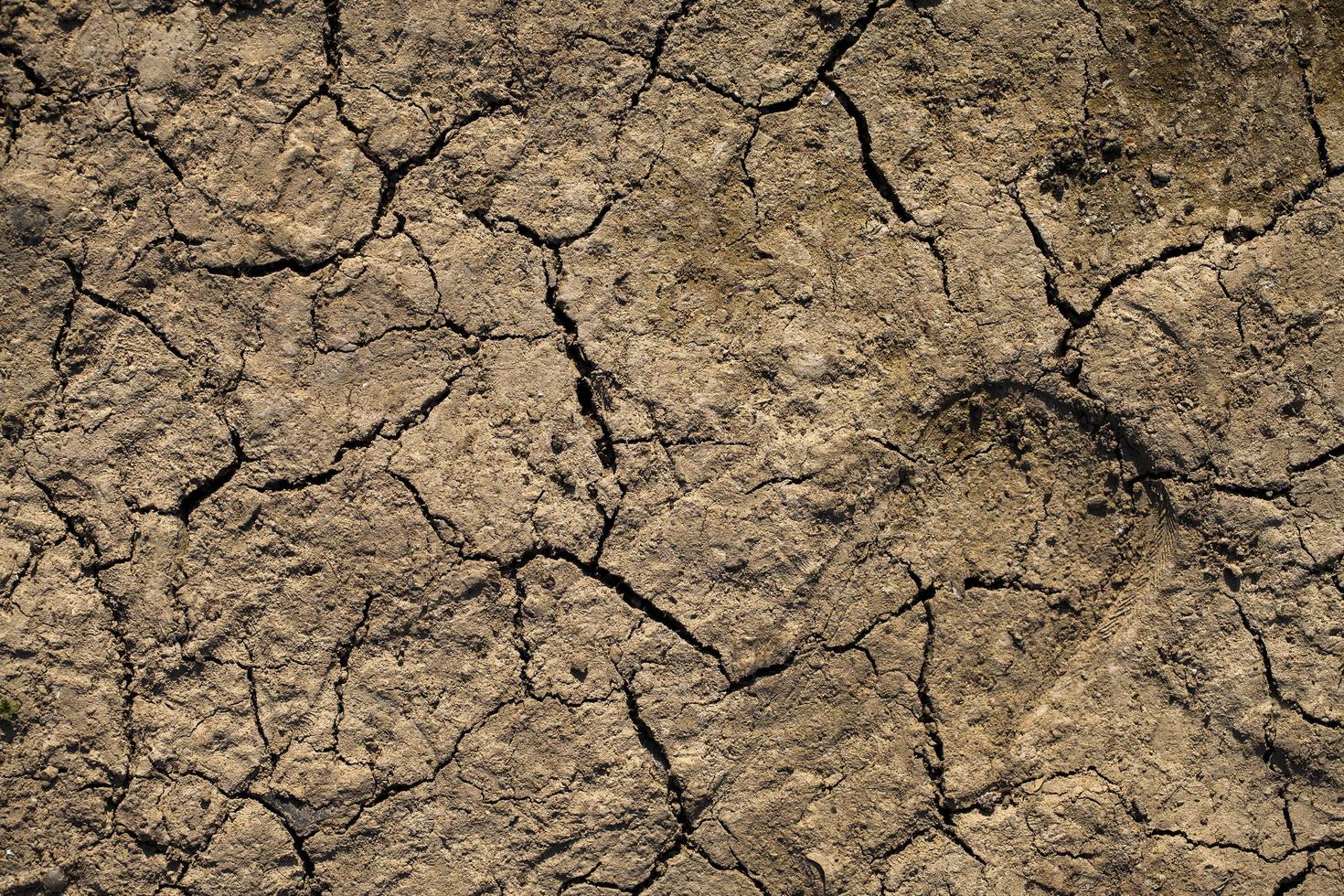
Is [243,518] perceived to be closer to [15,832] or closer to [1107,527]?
[15,832]

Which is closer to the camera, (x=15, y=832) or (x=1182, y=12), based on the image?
(x=15, y=832)

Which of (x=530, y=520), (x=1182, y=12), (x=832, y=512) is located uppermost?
(x=1182, y=12)

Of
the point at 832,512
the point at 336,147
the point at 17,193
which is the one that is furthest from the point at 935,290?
the point at 17,193

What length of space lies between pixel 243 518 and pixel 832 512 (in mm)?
1513

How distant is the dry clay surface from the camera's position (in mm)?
2707

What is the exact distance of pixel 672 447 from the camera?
2760 mm

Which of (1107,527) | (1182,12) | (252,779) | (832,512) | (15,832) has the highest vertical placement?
(1182,12)

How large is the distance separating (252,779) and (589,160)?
1.81 meters

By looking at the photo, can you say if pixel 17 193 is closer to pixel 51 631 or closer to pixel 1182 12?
pixel 51 631

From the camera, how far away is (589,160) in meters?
2.80

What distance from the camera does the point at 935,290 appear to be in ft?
9.23

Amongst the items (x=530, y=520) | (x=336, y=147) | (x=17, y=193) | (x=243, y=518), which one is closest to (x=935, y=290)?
(x=530, y=520)

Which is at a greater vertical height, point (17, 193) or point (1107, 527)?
point (1107, 527)

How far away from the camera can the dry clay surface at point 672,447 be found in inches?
107
